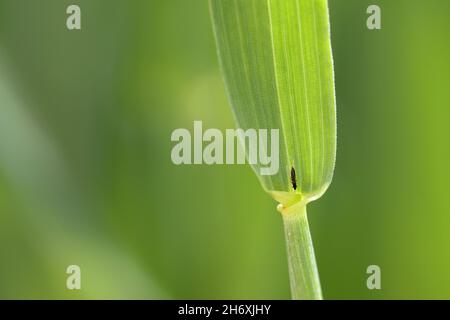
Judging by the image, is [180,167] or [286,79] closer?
[286,79]

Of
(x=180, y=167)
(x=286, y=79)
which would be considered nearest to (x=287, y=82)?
(x=286, y=79)

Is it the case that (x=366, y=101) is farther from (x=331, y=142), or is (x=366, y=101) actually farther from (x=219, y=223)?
(x=331, y=142)

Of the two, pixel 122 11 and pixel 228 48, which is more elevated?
pixel 122 11

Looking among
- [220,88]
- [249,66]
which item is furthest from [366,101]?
[249,66]

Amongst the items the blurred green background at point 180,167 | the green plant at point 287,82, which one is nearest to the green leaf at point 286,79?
the green plant at point 287,82

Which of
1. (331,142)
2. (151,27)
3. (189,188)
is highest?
(151,27)

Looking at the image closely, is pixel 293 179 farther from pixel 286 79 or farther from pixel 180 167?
pixel 180 167

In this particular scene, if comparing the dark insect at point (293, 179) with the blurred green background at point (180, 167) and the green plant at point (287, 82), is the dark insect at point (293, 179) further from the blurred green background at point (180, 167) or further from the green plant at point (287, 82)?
the blurred green background at point (180, 167)

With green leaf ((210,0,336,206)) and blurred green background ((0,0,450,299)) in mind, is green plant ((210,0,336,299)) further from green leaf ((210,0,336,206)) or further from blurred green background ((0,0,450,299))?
blurred green background ((0,0,450,299))
